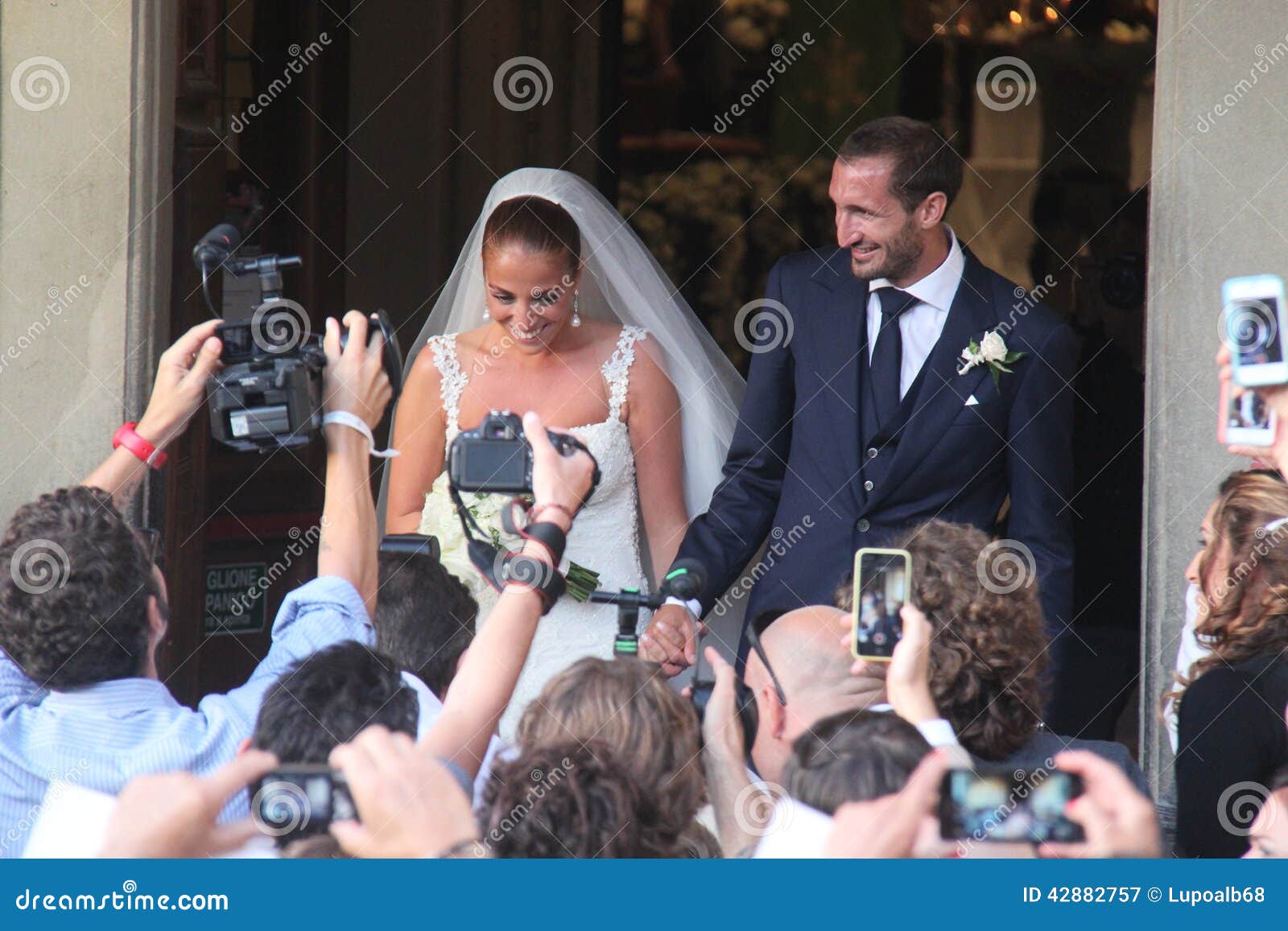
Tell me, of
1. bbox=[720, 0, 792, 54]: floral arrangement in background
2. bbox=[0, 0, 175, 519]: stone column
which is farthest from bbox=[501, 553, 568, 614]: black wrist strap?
bbox=[720, 0, 792, 54]: floral arrangement in background

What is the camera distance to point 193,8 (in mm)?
4773

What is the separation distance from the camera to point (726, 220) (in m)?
7.00

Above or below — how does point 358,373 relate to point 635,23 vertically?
below

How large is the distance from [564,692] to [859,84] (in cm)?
472

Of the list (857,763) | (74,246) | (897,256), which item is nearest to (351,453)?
(857,763)

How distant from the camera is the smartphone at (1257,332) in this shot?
277 centimetres

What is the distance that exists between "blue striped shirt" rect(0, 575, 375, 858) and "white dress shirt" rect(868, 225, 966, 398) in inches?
53.2

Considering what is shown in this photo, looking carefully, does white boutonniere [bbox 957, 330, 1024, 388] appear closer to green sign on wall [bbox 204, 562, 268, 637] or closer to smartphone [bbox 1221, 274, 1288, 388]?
smartphone [bbox 1221, 274, 1288, 388]

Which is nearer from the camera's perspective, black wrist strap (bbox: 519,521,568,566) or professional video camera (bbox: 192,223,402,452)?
black wrist strap (bbox: 519,521,568,566)

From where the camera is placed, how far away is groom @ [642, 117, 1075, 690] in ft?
12.0

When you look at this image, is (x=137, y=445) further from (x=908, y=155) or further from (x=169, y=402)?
A: (x=908, y=155)

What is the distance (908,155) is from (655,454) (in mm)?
1003

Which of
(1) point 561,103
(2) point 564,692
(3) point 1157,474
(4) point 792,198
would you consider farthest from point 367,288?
(2) point 564,692
